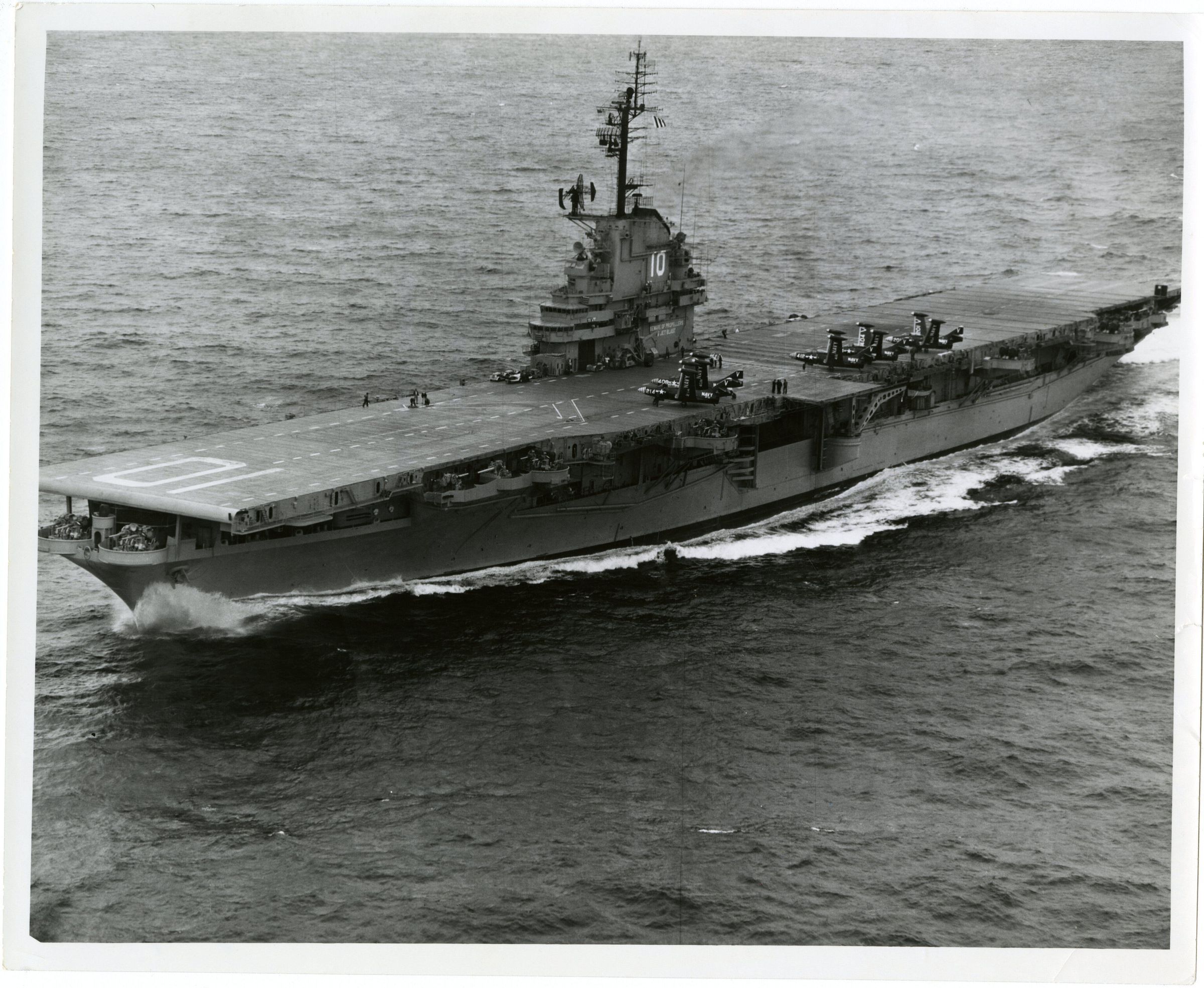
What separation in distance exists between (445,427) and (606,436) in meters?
3.87

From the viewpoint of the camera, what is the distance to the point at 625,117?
129 feet

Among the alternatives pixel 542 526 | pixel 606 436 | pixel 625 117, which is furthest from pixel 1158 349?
pixel 542 526

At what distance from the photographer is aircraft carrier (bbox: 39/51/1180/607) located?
1176 inches

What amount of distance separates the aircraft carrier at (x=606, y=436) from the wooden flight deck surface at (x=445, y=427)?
8 cm

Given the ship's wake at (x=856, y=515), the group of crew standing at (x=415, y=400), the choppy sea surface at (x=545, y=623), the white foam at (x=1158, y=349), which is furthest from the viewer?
the white foam at (x=1158, y=349)

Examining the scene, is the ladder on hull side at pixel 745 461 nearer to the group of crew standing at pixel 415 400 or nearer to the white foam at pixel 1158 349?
the group of crew standing at pixel 415 400

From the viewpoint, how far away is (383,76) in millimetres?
35844

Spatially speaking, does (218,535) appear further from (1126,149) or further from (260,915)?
(1126,149)

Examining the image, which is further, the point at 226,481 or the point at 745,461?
the point at 745,461

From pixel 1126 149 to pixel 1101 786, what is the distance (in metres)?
19.1

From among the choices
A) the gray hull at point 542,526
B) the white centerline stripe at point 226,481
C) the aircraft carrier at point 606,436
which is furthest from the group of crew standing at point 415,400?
the white centerline stripe at point 226,481

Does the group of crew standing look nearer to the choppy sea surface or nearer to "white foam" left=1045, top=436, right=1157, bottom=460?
the choppy sea surface

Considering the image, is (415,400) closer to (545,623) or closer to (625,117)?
(545,623)

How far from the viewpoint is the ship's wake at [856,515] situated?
3008 centimetres
